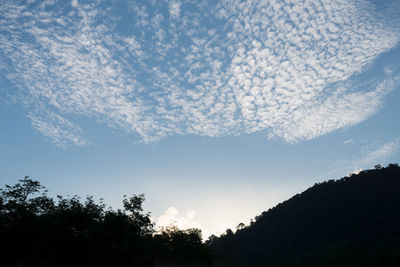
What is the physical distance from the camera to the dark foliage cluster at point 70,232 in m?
34.1

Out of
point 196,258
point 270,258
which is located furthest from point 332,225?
point 196,258

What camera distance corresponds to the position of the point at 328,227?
15075 cm

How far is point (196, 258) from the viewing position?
58219 mm

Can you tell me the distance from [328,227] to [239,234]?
53874 millimetres

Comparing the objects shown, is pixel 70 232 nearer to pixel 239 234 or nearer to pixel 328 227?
pixel 328 227

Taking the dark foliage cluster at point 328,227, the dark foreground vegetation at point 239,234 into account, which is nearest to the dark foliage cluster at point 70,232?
the dark foreground vegetation at point 239,234

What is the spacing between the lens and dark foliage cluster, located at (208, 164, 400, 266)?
122562 mm

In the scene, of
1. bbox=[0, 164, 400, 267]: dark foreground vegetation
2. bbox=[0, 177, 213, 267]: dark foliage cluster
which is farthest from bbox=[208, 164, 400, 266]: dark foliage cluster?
bbox=[0, 177, 213, 267]: dark foliage cluster

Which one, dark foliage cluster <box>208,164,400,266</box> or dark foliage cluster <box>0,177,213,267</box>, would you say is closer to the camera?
dark foliage cluster <box>0,177,213,267</box>

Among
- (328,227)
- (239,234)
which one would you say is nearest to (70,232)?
(328,227)

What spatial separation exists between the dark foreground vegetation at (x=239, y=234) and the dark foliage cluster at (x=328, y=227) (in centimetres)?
46

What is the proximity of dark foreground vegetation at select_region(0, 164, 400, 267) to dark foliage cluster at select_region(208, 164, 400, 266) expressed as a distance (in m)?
0.46

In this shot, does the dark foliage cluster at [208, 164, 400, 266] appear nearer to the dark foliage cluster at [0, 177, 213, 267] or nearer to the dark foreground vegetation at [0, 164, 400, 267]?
the dark foreground vegetation at [0, 164, 400, 267]

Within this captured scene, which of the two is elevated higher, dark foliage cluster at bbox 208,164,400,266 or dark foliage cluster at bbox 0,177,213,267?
dark foliage cluster at bbox 208,164,400,266
